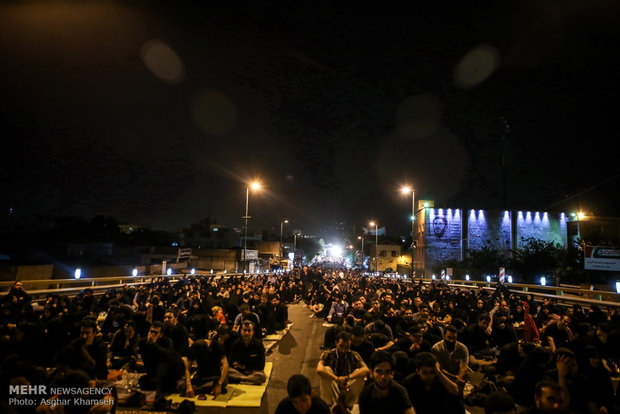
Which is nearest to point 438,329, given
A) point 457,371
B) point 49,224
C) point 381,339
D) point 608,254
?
Answer: point 381,339

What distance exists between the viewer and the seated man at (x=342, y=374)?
234 inches

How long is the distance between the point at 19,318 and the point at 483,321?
12.1 metres

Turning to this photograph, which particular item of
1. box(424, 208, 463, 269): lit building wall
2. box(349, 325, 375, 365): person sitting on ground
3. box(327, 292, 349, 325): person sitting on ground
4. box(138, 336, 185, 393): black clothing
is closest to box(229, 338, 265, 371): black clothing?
box(138, 336, 185, 393): black clothing

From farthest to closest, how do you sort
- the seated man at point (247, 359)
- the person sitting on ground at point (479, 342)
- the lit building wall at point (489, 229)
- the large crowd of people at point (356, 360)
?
the lit building wall at point (489, 229) < the person sitting on ground at point (479, 342) < the seated man at point (247, 359) < the large crowd of people at point (356, 360)

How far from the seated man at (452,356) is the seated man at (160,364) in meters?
4.89

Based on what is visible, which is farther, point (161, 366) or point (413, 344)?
point (413, 344)

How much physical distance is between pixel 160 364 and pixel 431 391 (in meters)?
4.93

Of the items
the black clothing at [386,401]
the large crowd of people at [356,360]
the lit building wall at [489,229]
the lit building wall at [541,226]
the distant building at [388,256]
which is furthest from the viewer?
the distant building at [388,256]

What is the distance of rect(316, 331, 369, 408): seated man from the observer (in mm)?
5941

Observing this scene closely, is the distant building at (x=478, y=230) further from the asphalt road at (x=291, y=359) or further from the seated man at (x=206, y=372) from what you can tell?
the seated man at (x=206, y=372)

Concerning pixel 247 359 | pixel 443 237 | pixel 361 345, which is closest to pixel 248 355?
pixel 247 359

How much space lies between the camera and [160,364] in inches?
267

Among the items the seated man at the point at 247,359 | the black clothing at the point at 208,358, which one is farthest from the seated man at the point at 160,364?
the seated man at the point at 247,359

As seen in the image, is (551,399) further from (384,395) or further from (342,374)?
(342,374)
